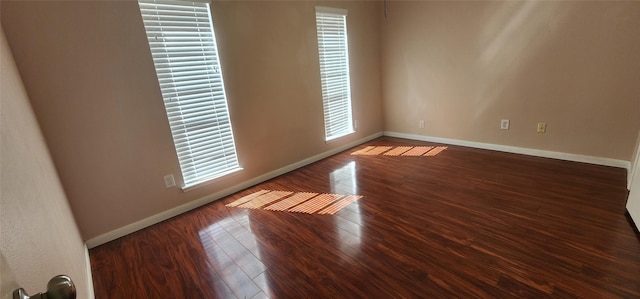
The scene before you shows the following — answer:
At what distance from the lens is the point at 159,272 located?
71.4 inches

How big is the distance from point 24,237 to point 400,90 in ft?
13.7

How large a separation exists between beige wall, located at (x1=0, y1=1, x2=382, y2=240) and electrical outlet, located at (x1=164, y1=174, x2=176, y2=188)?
45 millimetres

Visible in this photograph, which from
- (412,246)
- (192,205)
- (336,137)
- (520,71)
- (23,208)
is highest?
(520,71)

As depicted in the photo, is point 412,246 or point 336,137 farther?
point 336,137

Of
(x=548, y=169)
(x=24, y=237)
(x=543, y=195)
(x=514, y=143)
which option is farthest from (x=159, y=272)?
(x=514, y=143)

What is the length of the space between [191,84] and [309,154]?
1.66m

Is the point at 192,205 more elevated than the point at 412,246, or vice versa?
the point at 192,205

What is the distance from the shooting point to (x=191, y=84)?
2.43 metres

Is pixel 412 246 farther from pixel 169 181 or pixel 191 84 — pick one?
pixel 191 84

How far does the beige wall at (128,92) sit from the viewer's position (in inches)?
71.6

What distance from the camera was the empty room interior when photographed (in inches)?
61.6

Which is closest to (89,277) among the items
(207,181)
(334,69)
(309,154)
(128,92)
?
(207,181)

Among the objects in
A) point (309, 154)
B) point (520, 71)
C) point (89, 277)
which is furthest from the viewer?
point (309, 154)

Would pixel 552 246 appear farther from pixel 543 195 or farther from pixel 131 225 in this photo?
pixel 131 225
